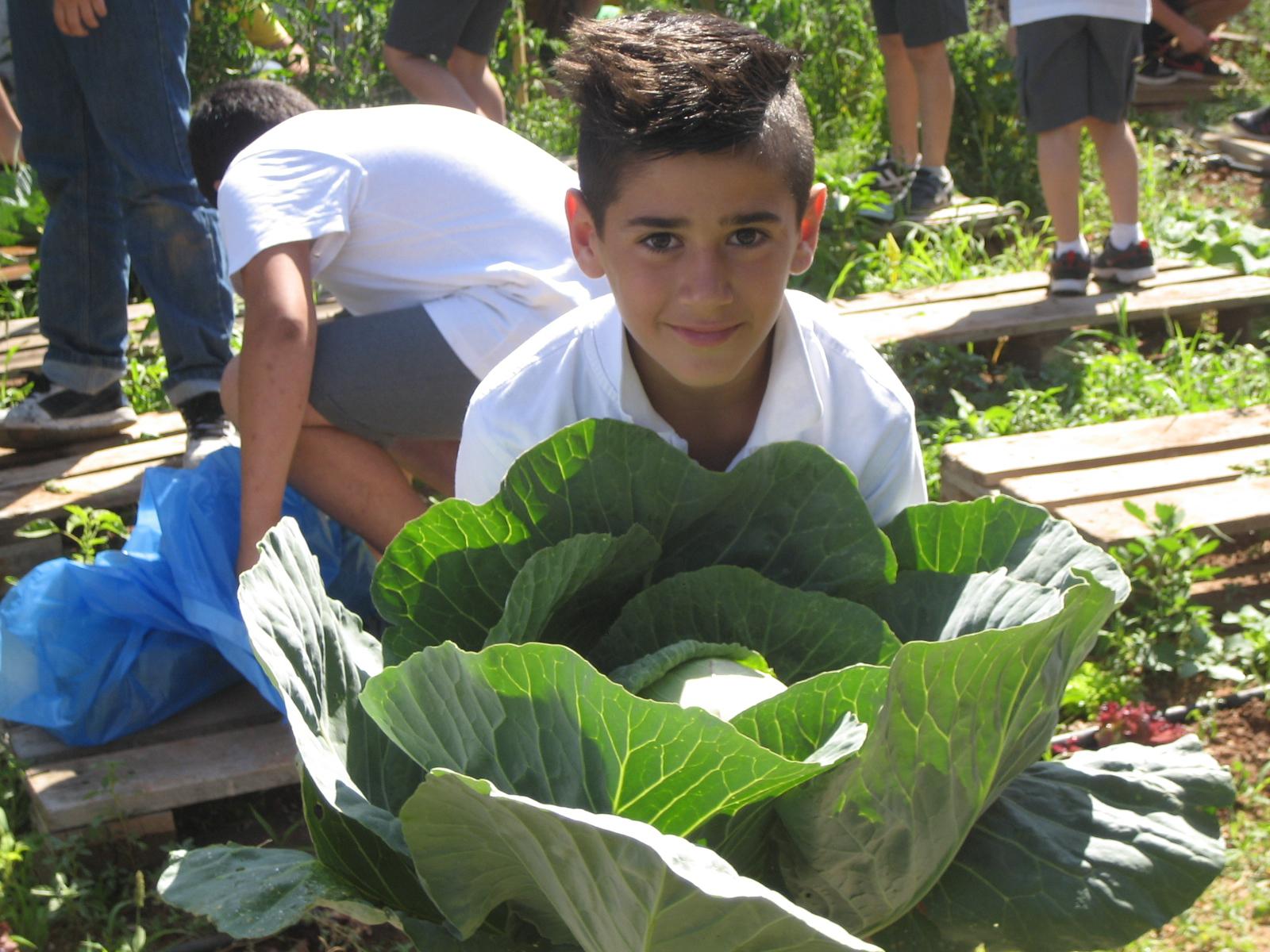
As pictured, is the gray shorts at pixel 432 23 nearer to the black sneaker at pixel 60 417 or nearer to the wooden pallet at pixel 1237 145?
the black sneaker at pixel 60 417

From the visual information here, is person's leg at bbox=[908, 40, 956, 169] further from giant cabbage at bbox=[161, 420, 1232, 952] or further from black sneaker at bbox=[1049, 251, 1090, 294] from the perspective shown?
giant cabbage at bbox=[161, 420, 1232, 952]

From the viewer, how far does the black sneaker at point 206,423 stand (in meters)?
3.36

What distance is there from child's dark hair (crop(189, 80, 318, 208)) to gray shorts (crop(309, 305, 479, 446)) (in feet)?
1.68

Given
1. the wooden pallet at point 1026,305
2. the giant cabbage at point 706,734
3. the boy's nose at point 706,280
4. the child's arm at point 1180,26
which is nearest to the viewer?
the giant cabbage at point 706,734

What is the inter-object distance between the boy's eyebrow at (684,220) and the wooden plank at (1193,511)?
1.48m

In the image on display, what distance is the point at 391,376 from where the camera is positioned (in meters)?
2.66

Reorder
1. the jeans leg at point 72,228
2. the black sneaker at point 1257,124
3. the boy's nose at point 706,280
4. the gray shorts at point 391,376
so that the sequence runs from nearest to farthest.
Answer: the boy's nose at point 706,280
the gray shorts at point 391,376
the jeans leg at point 72,228
the black sneaker at point 1257,124

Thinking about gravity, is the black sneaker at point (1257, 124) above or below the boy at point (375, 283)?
below

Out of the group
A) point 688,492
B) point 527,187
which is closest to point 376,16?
point 527,187

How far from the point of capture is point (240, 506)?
2596mm

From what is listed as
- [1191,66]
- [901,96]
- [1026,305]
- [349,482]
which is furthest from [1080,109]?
[1191,66]

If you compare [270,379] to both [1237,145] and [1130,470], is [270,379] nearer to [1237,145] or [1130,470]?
[1130,470]

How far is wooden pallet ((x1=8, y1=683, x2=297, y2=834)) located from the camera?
2283mm

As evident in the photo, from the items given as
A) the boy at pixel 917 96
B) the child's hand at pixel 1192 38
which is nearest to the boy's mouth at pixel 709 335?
the boy at pixel 917 96
